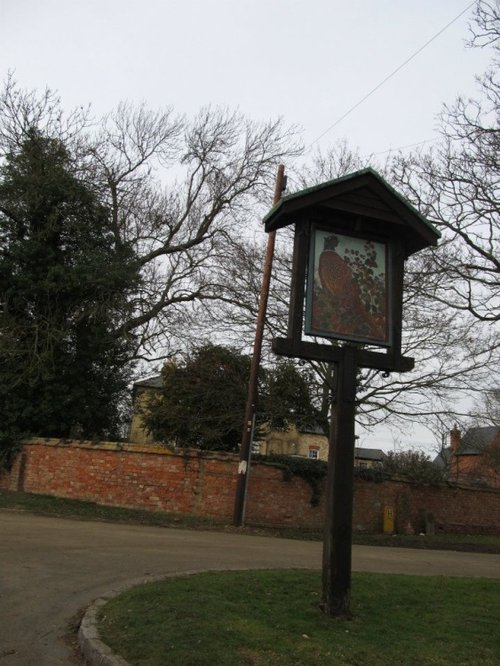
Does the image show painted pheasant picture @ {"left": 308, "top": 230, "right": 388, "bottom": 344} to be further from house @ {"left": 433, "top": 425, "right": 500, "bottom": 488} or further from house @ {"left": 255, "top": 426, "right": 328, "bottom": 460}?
house @ {"left": 255, "top": 426, "right": 328, "bottom": 460}

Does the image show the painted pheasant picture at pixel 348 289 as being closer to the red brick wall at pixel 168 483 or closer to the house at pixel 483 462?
the red brick wall at pixel 168 483

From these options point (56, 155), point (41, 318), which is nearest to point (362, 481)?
point (41, 318)

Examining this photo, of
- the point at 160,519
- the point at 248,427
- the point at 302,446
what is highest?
the point at 302,446

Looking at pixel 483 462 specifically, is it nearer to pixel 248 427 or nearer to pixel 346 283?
pixel 248 427

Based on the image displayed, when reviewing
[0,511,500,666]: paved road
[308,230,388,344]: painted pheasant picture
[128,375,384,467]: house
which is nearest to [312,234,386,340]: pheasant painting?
[308,230,388,344]: painted pheasant picture

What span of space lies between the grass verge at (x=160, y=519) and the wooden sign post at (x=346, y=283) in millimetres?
10863

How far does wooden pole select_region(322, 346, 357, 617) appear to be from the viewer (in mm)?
6238

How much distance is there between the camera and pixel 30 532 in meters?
12.1

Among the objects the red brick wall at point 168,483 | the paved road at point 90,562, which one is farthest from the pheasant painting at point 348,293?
the red brick wall at point 168,483

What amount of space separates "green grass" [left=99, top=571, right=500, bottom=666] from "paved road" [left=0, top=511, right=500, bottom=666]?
2.14 feet

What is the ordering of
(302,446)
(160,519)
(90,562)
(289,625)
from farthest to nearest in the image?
(302,446)
(160,519)
(90,562)
(289,625)

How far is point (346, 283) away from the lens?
23.4 feet

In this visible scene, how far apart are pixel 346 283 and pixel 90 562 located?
19.3ft

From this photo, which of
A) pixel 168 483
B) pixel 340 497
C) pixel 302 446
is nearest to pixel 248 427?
pixel 168 483
